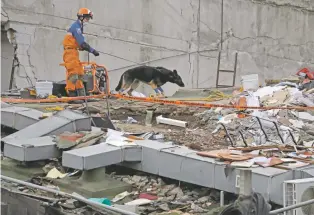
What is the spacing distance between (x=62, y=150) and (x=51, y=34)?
873cm

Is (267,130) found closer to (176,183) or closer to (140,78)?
(176,183)

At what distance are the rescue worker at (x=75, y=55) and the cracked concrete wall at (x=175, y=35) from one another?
12.7 ft

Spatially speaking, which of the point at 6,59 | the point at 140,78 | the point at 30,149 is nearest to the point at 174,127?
the point at 30,149

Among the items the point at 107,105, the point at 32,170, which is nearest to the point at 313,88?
the point at 107,105

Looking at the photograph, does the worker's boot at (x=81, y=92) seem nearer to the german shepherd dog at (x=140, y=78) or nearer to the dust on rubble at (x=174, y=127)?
the dust on rubble at (x=174, y=127)

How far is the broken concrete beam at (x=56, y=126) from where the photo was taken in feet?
21.5

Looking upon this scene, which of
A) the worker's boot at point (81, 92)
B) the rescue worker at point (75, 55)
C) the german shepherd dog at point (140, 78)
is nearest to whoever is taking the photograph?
the rescue worker at point (75, 55)

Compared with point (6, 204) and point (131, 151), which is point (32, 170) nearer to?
point (6, 204)

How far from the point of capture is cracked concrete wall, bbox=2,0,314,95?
14.0m

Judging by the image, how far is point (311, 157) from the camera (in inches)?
221

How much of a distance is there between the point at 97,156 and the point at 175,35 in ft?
38.8

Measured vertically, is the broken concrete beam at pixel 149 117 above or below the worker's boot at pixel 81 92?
below

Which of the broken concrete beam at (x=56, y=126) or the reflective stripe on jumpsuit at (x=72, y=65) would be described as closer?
the broken concrete beam at (x=56, y=126)

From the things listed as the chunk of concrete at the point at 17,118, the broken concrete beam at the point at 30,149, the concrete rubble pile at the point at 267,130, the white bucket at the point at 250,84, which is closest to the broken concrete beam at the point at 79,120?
the chunk of concrete at the point at 17,118
